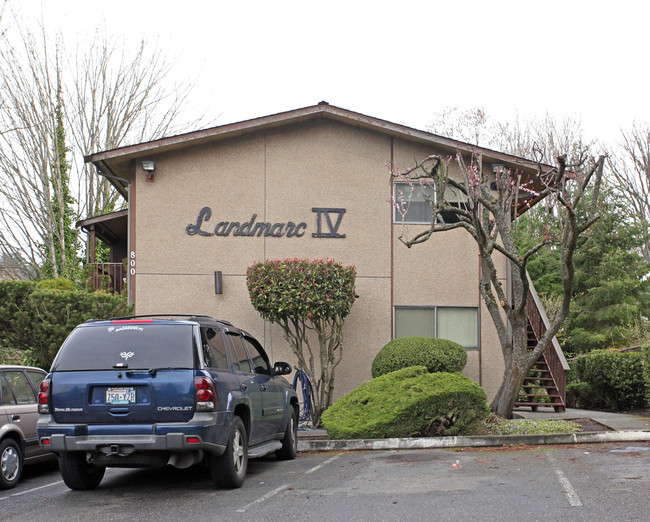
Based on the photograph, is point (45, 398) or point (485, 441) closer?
point (45, 398)

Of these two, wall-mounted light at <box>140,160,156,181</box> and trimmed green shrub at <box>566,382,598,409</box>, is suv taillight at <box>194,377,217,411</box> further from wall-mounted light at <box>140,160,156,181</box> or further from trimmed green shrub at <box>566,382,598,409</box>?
trimmed green shrub at <box>566,382,598,409</box>

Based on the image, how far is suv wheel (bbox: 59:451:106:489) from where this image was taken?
790 cm

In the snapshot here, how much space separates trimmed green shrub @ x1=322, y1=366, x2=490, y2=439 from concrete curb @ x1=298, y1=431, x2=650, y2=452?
0.20m

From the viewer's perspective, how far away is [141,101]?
3256cm

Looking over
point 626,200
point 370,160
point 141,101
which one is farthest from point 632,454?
point 141,101

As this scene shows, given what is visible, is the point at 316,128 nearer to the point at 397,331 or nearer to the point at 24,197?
the point at 397,331

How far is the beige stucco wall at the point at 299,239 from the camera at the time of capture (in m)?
15.6

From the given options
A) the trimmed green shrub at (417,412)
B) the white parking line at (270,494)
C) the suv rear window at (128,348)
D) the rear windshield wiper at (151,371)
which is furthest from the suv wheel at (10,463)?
the trimmed green shrub at (417,412)

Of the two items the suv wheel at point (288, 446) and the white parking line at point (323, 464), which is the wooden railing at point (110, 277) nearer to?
the suv wheel at point (288, 446)

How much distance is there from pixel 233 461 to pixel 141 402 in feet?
3.94

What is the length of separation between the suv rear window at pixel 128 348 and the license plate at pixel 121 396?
24cm

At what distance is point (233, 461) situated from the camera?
7.87 m

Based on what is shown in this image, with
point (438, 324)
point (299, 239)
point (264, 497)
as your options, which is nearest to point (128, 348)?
point (264, 497)

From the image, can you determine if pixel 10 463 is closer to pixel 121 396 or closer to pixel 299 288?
pixel 121 396
